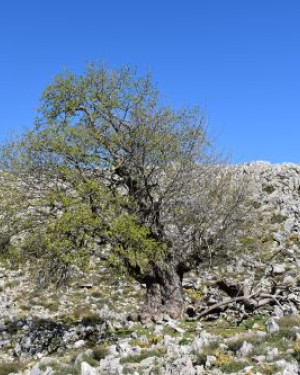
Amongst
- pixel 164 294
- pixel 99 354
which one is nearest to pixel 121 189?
pixel 164 294

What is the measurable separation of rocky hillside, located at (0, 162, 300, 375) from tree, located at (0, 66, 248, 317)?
1670 millimetres

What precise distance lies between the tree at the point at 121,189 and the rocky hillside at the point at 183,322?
1670 millimetres

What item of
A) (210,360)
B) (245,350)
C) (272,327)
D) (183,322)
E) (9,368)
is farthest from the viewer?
(183,322)

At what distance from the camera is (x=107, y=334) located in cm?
2044

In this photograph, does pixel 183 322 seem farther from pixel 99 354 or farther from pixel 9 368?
pixel 9 368

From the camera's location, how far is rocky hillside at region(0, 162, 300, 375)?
42.2ft

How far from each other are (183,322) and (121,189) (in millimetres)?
7066

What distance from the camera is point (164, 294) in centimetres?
2292

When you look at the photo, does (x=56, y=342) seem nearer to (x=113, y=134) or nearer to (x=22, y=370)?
(x=22, y=370)

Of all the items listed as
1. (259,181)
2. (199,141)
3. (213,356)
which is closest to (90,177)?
(199,141)

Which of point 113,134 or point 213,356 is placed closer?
point 213,356

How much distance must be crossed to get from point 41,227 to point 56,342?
4.99 m

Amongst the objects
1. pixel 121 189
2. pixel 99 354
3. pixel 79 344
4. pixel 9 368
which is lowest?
pixel 9 368

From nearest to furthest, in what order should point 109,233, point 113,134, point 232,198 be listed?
point 109,233, point 113,134, point 232,198
